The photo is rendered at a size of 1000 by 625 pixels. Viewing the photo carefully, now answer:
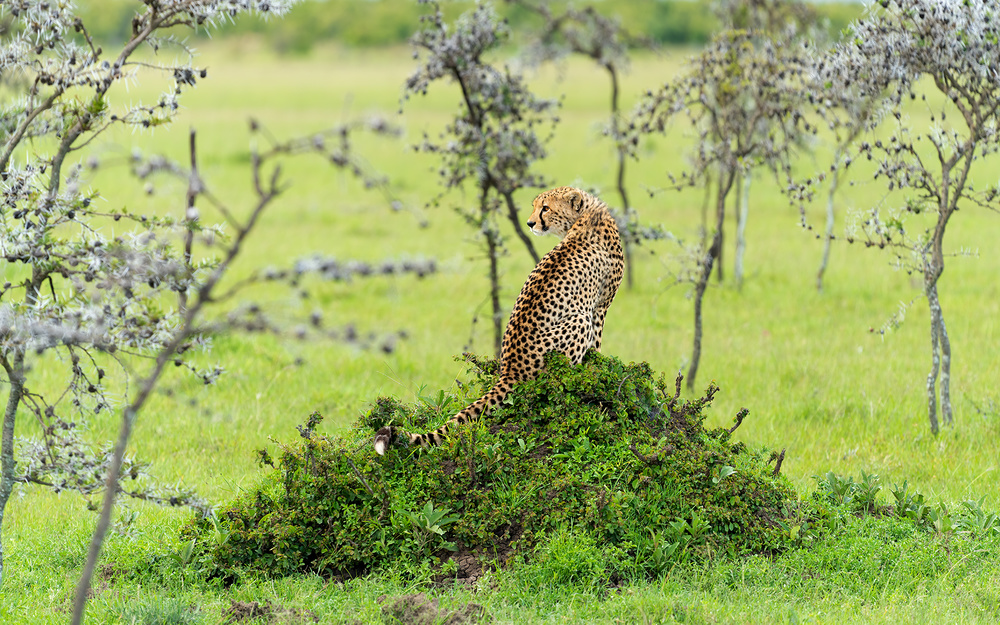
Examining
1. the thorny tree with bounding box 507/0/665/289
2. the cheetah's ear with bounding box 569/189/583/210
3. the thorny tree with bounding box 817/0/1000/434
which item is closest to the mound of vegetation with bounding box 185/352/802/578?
the cheetah's ear with bounding box 569/189/583/210

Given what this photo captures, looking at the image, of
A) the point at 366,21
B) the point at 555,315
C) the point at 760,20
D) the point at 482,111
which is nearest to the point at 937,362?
the point at 555,315

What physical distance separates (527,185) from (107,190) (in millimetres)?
15368

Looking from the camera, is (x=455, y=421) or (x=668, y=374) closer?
(x=455, y=421)

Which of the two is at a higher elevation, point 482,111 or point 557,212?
point 482,111

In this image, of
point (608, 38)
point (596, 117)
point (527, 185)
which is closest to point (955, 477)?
point (527, 185)

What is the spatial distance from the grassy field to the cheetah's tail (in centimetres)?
79

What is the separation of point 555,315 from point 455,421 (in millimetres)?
911

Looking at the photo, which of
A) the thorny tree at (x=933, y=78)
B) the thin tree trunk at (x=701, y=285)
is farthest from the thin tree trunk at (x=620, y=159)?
the thorny tree at (x=933, y=78)

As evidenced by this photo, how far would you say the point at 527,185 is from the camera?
9.50 metres

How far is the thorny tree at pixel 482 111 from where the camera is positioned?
30.5 feet

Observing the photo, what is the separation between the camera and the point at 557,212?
6988 mm

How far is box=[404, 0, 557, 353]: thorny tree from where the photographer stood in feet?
30.5

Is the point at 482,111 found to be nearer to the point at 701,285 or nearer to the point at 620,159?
the point at 701,285

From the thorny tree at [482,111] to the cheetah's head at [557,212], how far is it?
7.11 feet
